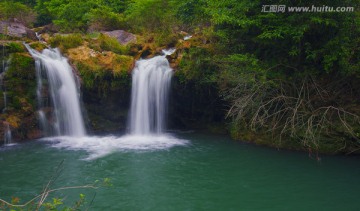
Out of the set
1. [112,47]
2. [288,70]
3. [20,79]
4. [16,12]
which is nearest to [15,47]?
[20,79]

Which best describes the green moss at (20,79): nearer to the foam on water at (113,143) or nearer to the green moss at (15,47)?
the green moss at (15,47)

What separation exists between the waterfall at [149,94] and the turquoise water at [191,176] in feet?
8.28

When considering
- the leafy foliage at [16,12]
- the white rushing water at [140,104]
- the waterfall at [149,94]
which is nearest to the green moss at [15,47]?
the white rushing water at [140,104]

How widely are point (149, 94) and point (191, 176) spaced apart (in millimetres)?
5999

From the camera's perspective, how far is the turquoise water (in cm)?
753

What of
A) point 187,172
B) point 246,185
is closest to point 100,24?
point 187,172

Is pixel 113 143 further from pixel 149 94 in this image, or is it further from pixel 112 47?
pixel 112 47

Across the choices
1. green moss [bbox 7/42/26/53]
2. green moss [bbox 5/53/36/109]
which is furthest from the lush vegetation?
green moss [bbox 7/42/26/53]

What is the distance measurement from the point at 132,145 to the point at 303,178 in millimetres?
5994

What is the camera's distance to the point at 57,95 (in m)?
13.6

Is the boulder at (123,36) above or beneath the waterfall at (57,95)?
above

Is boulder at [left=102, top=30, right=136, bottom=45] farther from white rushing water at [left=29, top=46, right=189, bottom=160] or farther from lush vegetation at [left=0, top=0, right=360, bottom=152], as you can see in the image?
lush vegetation at [left=0, top=0, right=360, bottom=152]

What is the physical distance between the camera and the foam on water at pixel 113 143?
11.7 m

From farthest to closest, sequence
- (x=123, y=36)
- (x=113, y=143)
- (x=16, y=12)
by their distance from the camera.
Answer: (x=16, y=12)
(x=123, y=36)
(x=113, y=143)
